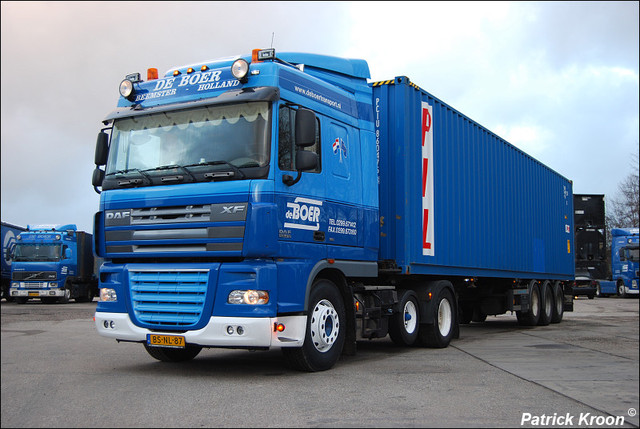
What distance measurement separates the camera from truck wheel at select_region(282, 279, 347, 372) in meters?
7.56

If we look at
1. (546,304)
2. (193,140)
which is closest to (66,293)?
(546,304)

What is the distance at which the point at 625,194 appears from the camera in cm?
4822

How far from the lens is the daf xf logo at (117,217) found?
7.61 m

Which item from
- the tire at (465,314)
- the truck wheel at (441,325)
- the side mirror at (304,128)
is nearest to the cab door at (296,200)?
the side mirror at (304,128)

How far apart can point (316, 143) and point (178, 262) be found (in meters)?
2.16

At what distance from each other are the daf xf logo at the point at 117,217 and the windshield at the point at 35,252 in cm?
2170

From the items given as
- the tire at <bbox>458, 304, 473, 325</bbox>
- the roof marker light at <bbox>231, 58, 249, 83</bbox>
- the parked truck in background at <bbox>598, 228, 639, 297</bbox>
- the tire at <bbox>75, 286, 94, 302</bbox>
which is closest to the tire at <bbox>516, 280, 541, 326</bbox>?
the tire at <bbox>458, 304, 473, 325</bbox>

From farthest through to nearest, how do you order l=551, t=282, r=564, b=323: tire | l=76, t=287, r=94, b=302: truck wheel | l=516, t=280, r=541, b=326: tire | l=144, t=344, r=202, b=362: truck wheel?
l=76, t=287, r=94, b=302: truck wheel < l=551, t=282, r=564, b=323: tire < l=516, t=280, r=541, b=326: tire < l=144, t=344, r=202, b=362: truck wheel

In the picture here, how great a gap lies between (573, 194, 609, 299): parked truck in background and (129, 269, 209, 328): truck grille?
30164 millimetres

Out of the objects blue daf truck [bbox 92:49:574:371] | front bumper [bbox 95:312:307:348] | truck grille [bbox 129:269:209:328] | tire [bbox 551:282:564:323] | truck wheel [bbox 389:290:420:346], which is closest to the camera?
front bumper [bbox 95:312:307:348]

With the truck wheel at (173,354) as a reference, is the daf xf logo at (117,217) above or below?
above

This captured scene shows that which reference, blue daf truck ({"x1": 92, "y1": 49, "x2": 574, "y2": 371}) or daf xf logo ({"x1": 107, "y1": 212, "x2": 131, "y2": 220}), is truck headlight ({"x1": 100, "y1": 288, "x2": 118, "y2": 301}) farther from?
daf xf logo ({"x1": 107, "y1": 212, "x2": 131, "y2": 220})

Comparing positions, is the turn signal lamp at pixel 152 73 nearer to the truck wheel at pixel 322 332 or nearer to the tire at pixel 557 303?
the truck wheel at pixel 322 332

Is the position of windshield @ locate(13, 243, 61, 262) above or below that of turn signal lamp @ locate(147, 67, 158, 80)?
below
